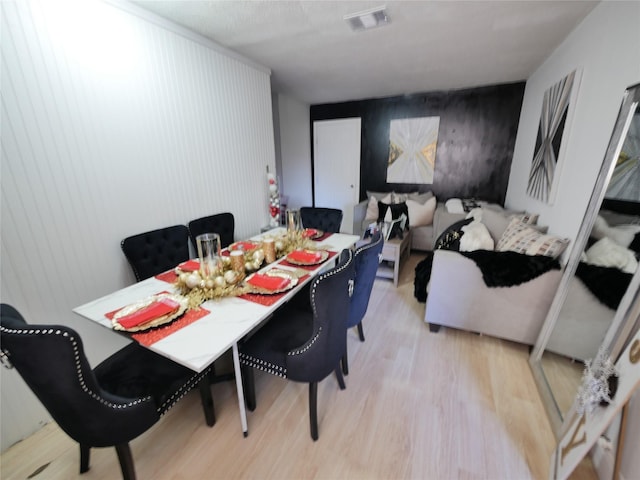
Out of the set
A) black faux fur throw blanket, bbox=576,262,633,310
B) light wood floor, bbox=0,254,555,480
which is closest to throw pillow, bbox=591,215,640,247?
black faux fur throw blanket, bbox=576,262,633,310

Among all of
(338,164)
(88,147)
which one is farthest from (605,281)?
(338,164)

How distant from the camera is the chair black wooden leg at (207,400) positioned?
133cm

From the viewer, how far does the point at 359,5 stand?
1704mm

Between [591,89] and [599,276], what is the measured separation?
132cm

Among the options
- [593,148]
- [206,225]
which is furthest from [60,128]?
[593,148]

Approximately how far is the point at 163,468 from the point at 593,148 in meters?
3.03

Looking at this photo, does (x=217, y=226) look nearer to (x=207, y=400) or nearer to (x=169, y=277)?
(x=169, y=277)

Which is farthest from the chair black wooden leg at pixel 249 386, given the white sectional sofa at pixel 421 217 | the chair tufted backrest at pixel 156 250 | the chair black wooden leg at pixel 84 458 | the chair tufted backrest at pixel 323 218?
the white sectional sofa at pixel 421 217

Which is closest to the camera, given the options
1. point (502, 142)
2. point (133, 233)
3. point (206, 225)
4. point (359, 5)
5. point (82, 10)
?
point (82, 10)

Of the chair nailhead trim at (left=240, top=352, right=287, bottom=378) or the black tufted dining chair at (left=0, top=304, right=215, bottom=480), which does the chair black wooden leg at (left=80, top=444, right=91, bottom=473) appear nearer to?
the black tufted dining chair at (left=0, top=304, right=215, bottom=480)

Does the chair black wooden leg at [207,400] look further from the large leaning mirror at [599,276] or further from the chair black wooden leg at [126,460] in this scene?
the large leaning mirror at [599,276]

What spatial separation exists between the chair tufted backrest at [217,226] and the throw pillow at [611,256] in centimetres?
261

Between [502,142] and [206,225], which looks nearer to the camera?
[206,225]

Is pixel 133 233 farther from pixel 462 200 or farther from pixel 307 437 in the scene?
pixel 462 200
